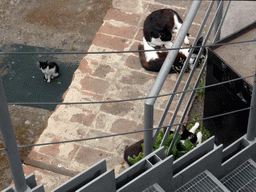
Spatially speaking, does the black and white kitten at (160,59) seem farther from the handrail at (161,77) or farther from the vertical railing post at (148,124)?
the vertical railing post at (148,124)

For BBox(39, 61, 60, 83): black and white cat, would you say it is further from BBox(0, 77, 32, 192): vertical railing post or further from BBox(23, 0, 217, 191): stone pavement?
BBox(0, 77, 32, 192): vertical railing post

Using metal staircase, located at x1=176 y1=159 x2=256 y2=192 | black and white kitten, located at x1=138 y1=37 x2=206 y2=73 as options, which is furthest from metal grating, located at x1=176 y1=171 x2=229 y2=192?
black and white kitten, located at x1=138 y1=37 x2=206 y2=73

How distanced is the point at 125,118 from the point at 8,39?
2.24 metres

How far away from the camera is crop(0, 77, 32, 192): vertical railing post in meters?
1.74

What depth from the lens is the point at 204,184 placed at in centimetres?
250

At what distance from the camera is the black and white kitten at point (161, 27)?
490 centimetres

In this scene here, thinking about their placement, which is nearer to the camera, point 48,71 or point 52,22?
point 48,71

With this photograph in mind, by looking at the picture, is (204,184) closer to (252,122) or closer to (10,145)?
(252,122)

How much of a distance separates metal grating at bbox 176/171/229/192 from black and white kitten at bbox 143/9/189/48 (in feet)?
8.65

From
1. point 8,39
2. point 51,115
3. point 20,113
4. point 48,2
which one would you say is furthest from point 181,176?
point 48,2

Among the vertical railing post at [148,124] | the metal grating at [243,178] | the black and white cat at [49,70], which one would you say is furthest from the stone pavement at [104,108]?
the metal grating at [243,178]

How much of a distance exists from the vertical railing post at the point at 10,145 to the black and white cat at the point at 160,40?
109 inches

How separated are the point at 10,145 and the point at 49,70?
306 cm

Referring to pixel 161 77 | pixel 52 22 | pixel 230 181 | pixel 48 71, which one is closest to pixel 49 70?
pixel 48 71
